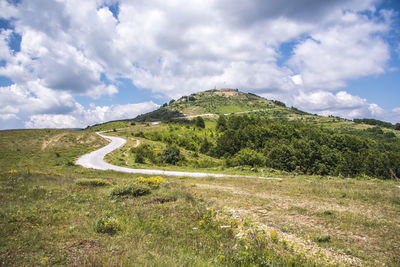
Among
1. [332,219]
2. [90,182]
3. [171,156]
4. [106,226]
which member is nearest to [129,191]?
[90,182]

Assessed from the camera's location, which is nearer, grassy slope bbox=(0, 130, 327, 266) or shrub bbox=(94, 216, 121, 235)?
grassy slope bbox=(0, 130, 327, 266)

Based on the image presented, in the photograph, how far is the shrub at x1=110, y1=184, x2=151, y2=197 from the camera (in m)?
13.6

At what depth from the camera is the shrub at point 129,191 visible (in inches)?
535

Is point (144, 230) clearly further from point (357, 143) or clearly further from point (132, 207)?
point (357, 143)

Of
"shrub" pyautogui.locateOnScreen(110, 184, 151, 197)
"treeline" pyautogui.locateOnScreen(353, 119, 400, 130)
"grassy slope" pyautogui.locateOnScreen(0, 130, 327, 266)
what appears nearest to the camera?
"grassy slope" pyautogui.locateOnScreen(0, 130, 327, 266)

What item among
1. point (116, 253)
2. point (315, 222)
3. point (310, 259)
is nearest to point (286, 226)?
point (315, 222)

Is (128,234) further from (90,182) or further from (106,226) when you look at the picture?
(90,182)

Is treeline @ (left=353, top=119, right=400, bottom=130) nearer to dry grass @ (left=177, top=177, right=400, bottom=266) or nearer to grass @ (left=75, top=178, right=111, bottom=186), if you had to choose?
dry grass @ (left=177, top=177, right=400, bottom=266)

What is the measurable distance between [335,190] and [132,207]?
1687 centimetres

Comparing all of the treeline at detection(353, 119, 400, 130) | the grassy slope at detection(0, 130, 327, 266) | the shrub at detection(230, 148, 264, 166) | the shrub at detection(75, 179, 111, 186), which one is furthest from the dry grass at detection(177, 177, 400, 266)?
the treeline at detection(353, 119, 400, 130)

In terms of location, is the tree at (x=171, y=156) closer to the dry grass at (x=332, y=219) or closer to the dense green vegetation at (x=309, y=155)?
the dense green vegetation at (x=309, y=155)

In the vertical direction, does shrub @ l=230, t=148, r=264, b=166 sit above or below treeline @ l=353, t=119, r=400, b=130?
below

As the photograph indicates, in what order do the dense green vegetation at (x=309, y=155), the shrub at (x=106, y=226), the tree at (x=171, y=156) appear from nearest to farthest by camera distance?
the shrub at (x=106, y=226) < the tree at (x=171, y=156) < the dense green vegetation at (x=309, y=155)

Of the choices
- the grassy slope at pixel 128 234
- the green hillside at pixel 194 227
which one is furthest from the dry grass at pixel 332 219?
the grassy slope at pixel 128 234
